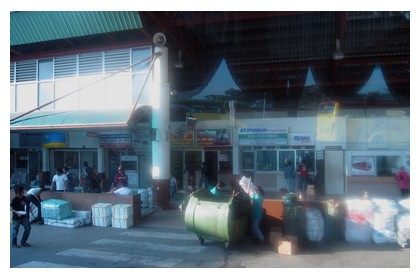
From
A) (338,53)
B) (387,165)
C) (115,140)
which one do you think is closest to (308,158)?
(387,165)

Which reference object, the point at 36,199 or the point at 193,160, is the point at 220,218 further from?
the point at 193,160

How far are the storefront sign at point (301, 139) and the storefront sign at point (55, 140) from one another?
1177cm

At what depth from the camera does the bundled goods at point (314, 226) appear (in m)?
7.91

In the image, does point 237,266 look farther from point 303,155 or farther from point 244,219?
point 303,155

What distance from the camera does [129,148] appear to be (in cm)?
1688

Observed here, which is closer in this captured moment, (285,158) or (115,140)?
(285,158)

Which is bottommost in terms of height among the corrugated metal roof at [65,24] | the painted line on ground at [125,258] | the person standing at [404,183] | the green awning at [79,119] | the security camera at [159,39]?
the painted line on ground at [125,258]

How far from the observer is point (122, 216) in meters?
10.0

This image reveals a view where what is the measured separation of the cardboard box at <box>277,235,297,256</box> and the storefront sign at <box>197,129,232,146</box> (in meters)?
9.58

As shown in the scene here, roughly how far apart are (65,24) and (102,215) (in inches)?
317

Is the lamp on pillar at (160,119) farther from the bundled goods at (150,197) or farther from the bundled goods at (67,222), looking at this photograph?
the bundled goods at (67,222)

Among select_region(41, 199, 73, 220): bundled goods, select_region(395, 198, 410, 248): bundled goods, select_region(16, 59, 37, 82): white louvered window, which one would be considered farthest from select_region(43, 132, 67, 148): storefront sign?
select_region(395, 198, 410, 248): bundled goods

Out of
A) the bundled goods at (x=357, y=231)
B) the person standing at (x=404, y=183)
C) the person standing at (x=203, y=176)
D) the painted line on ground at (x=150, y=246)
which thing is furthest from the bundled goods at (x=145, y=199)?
the person standing at (x=404, y=183)

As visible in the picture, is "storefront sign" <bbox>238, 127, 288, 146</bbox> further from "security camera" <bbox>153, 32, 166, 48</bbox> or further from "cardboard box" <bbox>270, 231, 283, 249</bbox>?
"cardboard box" <bbox>270, 231, 283, 249</bbox>
